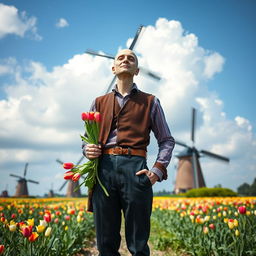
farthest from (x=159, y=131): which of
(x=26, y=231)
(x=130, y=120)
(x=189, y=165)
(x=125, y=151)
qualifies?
(x=189, y=165)

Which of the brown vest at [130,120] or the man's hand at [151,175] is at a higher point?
the brown vest at [130,120]

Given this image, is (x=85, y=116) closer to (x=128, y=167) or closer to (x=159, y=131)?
(x=128, y=167)

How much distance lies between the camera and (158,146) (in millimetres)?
2461

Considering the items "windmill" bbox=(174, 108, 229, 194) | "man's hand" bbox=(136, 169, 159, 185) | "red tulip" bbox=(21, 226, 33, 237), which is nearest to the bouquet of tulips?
"man's hand" bbox=(136, 169, 159, 185)

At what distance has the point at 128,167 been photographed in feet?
7.11

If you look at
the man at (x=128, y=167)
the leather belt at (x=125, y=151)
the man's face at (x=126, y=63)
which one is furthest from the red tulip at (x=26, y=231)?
the man's face at (x=126, y=63)

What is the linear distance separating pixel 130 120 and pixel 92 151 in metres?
0.41

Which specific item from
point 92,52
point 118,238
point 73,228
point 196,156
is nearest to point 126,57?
point 118,238

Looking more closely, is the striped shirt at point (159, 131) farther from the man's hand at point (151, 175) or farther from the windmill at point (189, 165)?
the windmill at point (189, 165)

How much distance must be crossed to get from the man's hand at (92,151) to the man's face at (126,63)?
0.74 metres

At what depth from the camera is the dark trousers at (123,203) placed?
7.06 feet

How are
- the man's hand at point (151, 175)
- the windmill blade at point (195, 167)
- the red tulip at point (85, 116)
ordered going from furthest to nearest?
the windmill blade at point (195, 167), the red tulip at point (85, 116), the man's hand at point (151, 175)

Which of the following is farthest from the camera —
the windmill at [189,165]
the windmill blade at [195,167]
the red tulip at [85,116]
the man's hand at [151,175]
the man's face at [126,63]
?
the windmill at [189,165]

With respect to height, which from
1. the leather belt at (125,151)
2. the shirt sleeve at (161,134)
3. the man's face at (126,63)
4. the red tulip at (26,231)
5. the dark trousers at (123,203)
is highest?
the man's face at (126,63)
